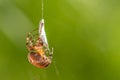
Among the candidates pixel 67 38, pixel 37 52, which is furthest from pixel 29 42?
pixel 67 38

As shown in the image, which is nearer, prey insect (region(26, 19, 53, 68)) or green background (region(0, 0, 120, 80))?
prey insect (region(26, 19, 53, 68))

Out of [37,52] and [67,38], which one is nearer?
[37,52]

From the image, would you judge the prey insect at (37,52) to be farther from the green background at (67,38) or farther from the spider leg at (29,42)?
the green background at (67,38)

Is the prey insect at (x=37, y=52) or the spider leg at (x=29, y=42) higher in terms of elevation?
the spider leg at (x=29, y=42)

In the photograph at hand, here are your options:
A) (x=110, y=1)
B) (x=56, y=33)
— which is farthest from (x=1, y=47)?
(x=110, y=1)

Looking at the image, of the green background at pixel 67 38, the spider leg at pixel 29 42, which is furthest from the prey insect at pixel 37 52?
the green background at pixel 67 38

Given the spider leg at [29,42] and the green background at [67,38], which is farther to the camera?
the green background at [67,38]

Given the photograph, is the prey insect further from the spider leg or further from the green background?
the green background

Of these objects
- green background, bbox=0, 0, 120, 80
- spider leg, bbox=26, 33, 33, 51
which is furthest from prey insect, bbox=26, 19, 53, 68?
green background, bbox=0, 0, 120, 80

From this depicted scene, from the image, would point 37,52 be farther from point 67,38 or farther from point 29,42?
point 67,38
